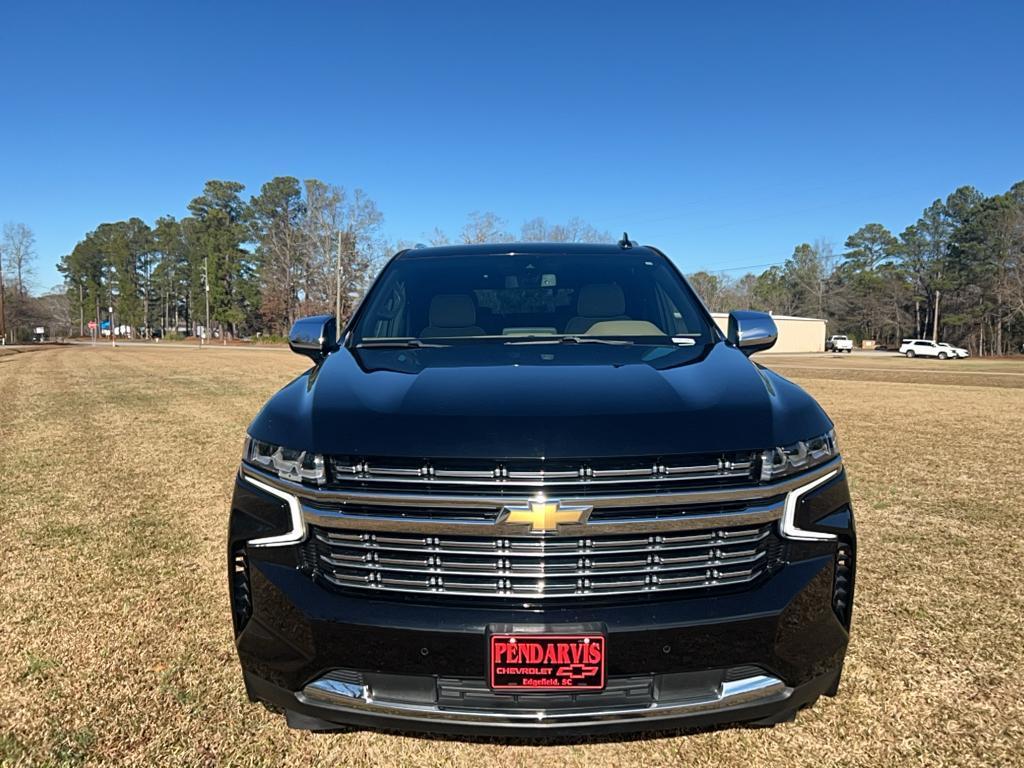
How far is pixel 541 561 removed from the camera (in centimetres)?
180

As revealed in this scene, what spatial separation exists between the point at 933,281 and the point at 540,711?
95697 mm

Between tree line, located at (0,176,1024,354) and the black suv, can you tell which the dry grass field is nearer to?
the black suv

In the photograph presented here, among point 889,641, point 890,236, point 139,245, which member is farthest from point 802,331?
point 139,245

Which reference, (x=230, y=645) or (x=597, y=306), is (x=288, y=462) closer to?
(x=230, y=645)

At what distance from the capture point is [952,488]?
609 cm

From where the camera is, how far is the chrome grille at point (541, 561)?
1801 millimetres

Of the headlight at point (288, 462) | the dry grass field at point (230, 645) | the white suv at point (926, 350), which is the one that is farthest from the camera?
the white suv at point (926, 350)

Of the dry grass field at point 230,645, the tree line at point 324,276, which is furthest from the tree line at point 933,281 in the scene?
the dry grass field at point 230,645

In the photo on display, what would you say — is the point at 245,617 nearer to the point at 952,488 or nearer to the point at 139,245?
the point at 952,488

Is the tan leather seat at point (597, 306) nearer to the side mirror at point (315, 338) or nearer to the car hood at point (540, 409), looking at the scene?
the car hood at point (540, 409)

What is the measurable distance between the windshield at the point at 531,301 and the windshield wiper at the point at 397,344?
13 millimetres

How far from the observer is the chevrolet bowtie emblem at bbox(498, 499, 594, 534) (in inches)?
70.0

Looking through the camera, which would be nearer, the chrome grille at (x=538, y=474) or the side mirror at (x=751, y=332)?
the chrome grille at (x=538, y=474)

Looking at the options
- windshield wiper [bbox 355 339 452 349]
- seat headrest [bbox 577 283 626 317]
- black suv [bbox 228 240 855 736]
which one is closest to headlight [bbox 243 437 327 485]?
black suv [bbox 228 240 855 736]
